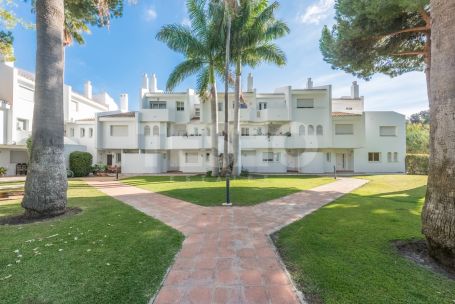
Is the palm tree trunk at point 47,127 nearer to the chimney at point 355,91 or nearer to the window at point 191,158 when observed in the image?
the window at point 191,158

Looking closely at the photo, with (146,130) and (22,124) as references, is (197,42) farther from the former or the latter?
(22,124)

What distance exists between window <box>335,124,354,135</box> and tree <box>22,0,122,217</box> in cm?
2539

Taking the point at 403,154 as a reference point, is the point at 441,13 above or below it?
above

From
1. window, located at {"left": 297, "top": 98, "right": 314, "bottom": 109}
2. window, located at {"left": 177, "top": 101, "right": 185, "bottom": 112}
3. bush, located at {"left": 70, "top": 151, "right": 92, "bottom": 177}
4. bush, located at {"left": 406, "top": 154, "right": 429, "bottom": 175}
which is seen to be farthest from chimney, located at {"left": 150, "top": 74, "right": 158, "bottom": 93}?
bush, located at {"left": 406, "top": 154, "right": 429, "bottom": 175}

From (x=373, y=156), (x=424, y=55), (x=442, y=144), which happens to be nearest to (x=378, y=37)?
(x=424, y=55)

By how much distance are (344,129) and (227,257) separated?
997 inches

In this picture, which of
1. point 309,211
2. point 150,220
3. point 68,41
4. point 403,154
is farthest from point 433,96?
point 403,154

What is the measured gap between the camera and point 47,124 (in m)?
6.52

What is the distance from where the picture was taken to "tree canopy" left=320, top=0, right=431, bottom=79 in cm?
938

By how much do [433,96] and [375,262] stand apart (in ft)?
10.5

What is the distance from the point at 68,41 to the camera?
32.0 feet

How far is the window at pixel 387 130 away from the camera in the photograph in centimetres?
2500

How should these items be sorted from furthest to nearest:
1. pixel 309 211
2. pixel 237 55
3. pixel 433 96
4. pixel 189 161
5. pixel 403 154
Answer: pixel 189 161
pixel 403 154
pixel 237 55
pixel 309 211
pixel 433 96

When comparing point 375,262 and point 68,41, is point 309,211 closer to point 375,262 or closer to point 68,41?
point 375,262
